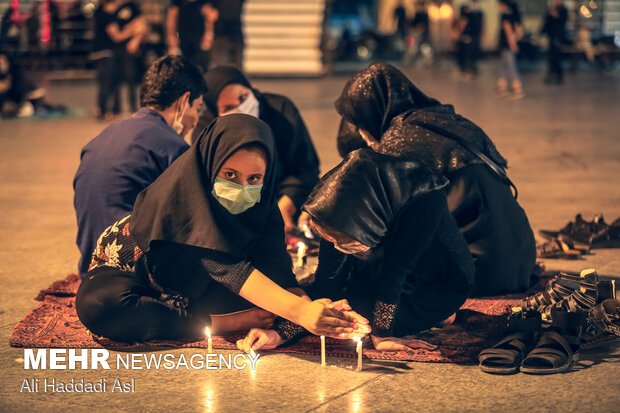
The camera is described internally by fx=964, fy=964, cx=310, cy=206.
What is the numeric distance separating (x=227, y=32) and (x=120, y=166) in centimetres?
1098

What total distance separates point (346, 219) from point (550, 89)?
516 inches

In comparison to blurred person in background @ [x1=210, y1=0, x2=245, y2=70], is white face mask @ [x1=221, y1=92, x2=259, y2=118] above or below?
above

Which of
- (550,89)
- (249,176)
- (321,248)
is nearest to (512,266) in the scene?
(321,248)

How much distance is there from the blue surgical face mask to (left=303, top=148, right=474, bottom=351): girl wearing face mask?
23 centimetres

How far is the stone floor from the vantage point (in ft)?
10.8

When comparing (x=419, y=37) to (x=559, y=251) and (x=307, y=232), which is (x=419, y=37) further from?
(x=307, y=232)

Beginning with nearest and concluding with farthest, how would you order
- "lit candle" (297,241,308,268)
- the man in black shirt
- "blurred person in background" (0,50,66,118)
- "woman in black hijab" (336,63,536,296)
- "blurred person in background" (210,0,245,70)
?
1. "woman in black hijab" (336,63,536,296)
2. "lit candle" (297,241,308,268)
3. "blurred person in background" (0,50,66,118)
4. "blurred person in background" (210,0,245,70)
5. the man in black shirt

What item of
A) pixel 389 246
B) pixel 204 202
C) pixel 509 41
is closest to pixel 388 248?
pixel 389 246

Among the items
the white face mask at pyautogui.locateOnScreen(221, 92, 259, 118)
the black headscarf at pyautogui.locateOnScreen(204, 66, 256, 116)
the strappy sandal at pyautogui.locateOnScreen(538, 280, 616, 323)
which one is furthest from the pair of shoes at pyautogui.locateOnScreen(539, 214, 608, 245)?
the black headscarf at pyautogui.locateOnScreen(204, 66, 256, 116)

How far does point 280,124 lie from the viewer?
5.75m

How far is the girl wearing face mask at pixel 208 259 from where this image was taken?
11.8ft

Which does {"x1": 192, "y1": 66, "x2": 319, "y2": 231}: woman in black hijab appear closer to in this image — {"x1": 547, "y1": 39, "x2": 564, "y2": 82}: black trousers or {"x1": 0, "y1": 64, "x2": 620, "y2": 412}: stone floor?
{"x1": 0, "y1": 64, "x2": 620, "y2": 412}: stone floor

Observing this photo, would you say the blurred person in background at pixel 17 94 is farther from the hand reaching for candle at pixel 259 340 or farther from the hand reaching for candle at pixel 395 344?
the hand reaching for candle at pixel 395 344

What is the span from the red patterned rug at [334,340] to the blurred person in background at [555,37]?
1333 cm
